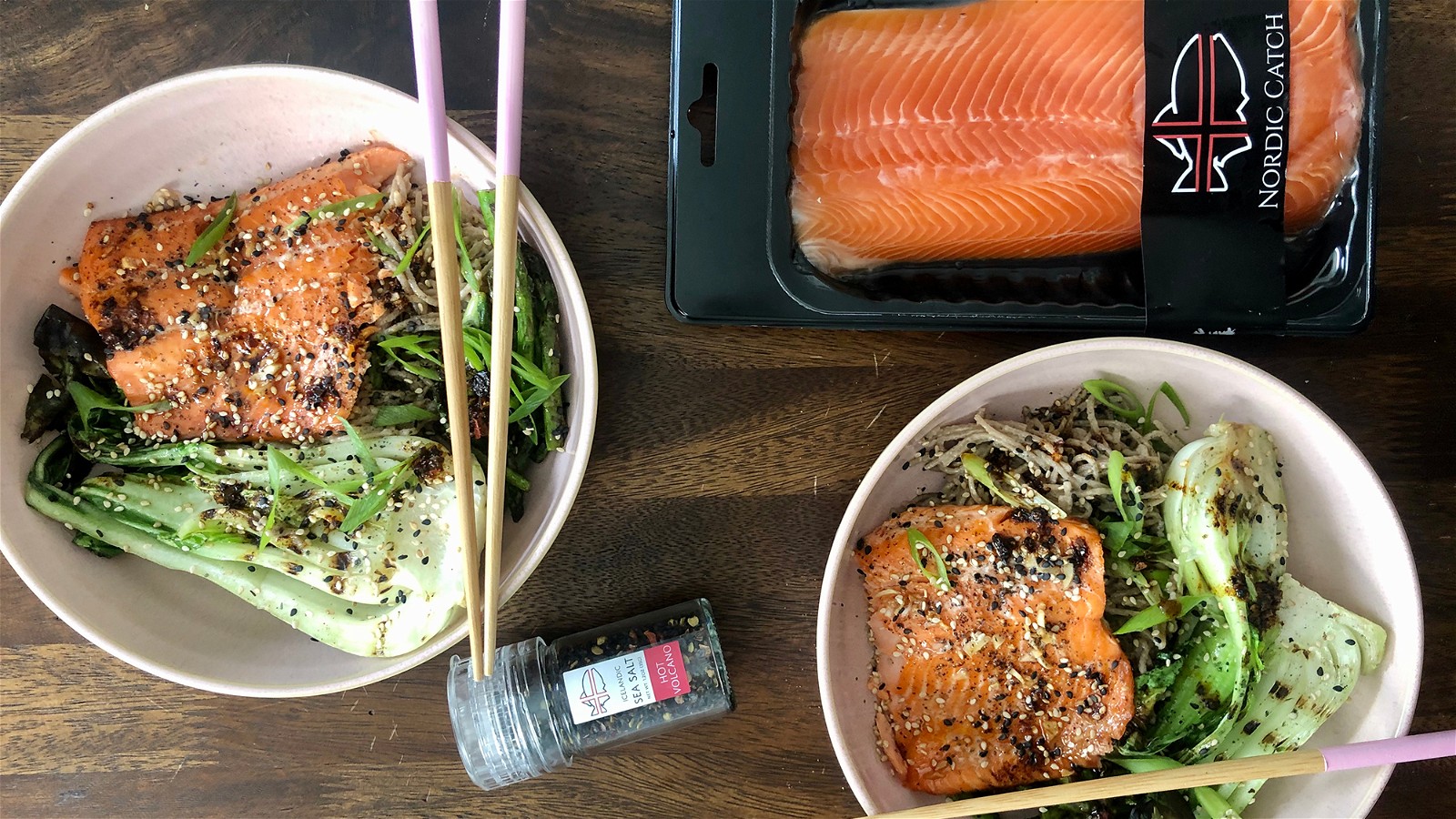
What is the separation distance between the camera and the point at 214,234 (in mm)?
1512

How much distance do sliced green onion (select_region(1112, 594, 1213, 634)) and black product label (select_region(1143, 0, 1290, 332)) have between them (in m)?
0.50

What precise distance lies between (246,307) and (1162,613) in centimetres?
179

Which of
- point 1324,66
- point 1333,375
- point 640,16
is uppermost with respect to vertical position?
point 640,16

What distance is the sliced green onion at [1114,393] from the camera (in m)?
1.54

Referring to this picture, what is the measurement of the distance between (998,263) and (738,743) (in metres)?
1.14

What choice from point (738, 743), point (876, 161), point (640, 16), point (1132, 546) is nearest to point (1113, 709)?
point (1132, 546)

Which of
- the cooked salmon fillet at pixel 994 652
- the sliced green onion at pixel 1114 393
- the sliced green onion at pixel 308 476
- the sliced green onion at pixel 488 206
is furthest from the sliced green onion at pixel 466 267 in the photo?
the sliced green onion at pixel 1114 393

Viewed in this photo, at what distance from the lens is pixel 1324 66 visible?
4.95ft

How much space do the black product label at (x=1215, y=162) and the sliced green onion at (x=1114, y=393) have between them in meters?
0.14

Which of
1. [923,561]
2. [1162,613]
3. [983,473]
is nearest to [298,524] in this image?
[923,561]

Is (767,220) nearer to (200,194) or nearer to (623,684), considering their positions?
(623,684)

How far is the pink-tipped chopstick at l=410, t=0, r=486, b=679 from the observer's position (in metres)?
1.13

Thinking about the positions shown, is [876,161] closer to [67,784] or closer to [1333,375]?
[1333,375]

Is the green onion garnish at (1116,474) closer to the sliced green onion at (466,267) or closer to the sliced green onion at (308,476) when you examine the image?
the sliced green onion at (466,267)
